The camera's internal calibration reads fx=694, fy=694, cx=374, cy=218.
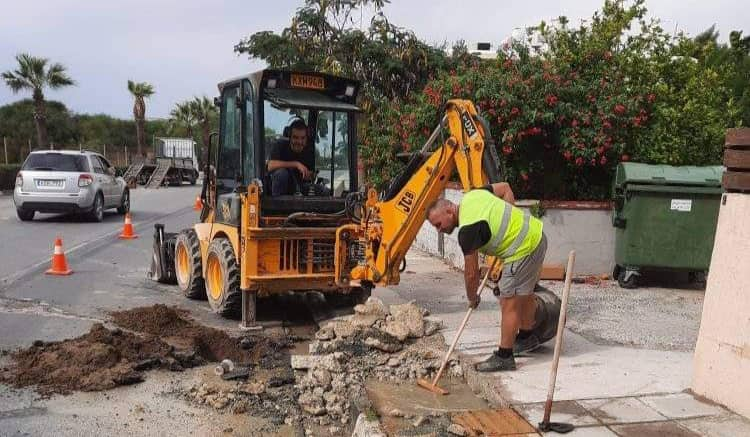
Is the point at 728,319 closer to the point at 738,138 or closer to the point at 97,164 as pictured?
the point at 738,138

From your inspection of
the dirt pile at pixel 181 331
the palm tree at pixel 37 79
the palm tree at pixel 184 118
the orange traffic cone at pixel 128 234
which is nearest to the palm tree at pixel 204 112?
the palm tree at pixel 184 118

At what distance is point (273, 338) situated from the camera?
23.2ft

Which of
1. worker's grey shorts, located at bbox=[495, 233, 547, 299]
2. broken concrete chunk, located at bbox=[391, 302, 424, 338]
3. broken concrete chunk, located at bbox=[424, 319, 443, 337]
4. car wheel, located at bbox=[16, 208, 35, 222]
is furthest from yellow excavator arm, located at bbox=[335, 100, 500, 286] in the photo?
car wheel, located at bbox=[16, 208, 35, 222]

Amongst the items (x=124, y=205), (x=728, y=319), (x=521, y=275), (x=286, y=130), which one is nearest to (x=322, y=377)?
(x=521, y=275)

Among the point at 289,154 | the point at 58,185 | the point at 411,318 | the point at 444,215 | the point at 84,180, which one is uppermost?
the point at 289,154

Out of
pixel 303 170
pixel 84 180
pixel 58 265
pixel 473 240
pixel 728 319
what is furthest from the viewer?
pixel 84 180

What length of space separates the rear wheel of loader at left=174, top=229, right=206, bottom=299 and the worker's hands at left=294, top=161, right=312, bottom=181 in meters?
1.83

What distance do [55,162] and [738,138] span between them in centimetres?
1579

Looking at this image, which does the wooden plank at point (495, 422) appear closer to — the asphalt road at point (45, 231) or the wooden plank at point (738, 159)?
the wooden plank at point (738, 159)

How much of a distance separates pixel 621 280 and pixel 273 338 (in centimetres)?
492

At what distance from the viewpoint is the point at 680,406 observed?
449 centimetres

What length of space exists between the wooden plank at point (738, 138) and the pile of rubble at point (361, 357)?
2.57 m

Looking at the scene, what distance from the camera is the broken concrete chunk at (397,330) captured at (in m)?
6.42

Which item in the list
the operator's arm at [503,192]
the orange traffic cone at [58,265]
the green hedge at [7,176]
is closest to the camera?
the operator's arm at [503,192]
